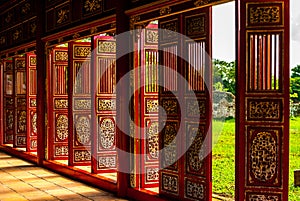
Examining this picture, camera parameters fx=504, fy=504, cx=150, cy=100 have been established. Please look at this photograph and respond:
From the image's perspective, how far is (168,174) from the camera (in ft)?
16.1

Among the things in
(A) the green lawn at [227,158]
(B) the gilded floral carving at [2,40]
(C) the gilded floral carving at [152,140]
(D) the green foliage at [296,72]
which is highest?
(B) the gilded floral carving at [2,40]

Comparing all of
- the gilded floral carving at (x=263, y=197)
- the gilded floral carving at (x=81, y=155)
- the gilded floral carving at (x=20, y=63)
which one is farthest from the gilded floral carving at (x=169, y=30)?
the gilded floral carving at (x=20, y=63)

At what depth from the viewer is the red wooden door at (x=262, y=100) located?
376cm

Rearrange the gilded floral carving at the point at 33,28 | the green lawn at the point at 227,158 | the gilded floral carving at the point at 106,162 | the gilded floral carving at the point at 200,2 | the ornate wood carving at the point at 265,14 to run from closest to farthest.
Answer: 1. the ornate wood carving at the point at 265,14
2. the gilded floral carving at the point at 200,2
3. the green lawn at the point at 227,158
4. the gilded floral carving at the point at 106,162
5. the gilded floral carving at the point at 33,28

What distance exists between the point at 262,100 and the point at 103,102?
10.6 feet

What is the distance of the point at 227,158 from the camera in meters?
9.22

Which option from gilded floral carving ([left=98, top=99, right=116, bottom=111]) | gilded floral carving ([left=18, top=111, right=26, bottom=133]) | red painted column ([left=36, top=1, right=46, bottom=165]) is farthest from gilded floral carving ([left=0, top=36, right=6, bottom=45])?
gilded floral carving ([left=98, top=99, right=116, bottom=111])

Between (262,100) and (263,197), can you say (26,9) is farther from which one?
(263,197)

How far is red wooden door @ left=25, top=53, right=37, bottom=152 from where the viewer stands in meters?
8.98

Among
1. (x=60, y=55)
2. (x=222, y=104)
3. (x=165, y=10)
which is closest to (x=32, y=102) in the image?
(x=60, y=55)

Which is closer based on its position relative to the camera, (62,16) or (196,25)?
(196,25)

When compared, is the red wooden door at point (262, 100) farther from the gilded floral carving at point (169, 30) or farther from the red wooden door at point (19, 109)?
the red wooden door at point (19, 109)

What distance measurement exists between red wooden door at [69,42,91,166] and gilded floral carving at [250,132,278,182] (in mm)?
3782

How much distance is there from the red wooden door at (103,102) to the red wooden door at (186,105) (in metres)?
1.76
